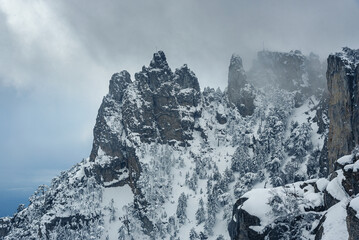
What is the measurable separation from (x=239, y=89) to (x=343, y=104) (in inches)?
4267

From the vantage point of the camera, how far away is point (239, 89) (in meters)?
182

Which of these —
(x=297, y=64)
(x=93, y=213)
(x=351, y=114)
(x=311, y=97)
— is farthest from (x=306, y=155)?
(x=297, y=64)

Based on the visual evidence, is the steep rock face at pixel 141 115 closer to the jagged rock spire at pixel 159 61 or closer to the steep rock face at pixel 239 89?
the jagged rock spire at pixel 159 61

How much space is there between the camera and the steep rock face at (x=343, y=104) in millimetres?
71500

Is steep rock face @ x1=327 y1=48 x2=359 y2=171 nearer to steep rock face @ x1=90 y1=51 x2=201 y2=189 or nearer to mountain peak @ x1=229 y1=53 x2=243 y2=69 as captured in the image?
steep rock face @ x1=90 y1=51 x2=201 y2=189

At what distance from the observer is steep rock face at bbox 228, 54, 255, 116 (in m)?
175

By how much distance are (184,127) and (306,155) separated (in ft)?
215

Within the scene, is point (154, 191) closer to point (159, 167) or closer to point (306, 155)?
point (159, 167)

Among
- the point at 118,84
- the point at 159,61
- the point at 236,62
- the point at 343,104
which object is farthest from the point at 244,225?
the point at 236,62

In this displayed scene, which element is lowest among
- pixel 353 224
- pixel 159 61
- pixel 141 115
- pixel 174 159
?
pixel 353 224

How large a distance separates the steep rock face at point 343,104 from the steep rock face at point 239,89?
93682mm

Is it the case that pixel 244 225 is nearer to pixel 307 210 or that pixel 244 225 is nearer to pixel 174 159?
pixel 307 210

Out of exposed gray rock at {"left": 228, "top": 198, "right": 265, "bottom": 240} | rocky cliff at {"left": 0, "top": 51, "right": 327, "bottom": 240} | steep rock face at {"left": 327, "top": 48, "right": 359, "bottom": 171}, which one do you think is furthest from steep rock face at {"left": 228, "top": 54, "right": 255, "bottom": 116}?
exposed gray rock at {"left": 228, "top": 198, "right": 265, "bottom": 240}

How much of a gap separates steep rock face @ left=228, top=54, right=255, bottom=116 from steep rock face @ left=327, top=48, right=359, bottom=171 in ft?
307
